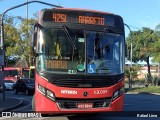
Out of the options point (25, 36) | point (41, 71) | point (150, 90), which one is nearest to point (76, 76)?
point (41, 71)

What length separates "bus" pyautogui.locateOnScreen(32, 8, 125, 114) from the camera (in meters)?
10.8

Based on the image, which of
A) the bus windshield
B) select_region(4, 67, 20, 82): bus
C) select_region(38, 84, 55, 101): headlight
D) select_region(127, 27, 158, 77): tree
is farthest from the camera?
select_region(127, 27, 158, 77): tree

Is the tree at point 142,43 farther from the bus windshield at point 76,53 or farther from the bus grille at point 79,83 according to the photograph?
the bus grille at point 79,83

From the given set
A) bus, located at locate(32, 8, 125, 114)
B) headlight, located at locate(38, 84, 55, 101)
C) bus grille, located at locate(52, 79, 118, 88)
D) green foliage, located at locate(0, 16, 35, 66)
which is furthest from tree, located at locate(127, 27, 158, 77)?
headlight, located at locate(38, 84, 55, 101)

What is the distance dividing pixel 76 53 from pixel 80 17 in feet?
3.96

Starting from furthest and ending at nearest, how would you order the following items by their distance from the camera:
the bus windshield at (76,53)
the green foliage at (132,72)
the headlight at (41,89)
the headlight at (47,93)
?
the green foliage at (132,72) → the bus windshield at (76,53) → the headlight at (41,89) → the headlight at (47,93)

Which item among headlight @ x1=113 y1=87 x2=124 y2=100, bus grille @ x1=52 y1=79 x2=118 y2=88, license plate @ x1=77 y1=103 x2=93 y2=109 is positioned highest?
bus grille @ x1=52 y1=79 x2=118 y2=88

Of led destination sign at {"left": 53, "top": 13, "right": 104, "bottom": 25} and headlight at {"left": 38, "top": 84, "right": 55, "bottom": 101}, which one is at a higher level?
led destination sign at {"left": 53, "top": 13, "right": 104, "bottom": 25}

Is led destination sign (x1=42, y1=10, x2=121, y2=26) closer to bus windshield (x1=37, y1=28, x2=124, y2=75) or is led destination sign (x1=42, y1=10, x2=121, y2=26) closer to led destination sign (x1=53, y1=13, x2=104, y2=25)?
led destination sign (x1=53, y1=13, x2=104, y2=25)

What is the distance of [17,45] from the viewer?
5681 centimetres

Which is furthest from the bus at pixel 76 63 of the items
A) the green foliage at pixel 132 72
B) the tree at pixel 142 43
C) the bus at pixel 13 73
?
the tree at pixel 142 43

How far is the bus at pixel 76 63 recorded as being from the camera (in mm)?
10783

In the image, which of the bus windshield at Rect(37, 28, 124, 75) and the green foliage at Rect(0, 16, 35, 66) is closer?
the bus windshield at Rect(37, 28, 124, 75)

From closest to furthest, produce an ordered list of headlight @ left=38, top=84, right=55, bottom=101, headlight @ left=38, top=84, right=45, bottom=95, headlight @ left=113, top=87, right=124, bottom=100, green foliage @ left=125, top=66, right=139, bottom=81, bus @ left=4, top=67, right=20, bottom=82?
1. headlight @ left=38, top=84, right=55, bottom=101
2. headlight @ left=38, top=84, right=45, bottom=95
3. headlight @ left=113, top=87, right=124, bottom=100
4. green foliage @ left=125, top=66, right=139, bottom=81
5. bus @ left=4, top=67, right=20, bottom=82
